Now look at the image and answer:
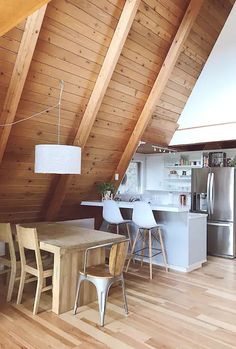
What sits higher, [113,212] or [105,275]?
[113,212]

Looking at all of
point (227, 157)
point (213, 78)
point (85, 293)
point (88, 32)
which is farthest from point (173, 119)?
point (85, 293)

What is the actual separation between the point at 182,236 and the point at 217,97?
260cm

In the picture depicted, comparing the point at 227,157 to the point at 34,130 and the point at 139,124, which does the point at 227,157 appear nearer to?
the point at 139,124

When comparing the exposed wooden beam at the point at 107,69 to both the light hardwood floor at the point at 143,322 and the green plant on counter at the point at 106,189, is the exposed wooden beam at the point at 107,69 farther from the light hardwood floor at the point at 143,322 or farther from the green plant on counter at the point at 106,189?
the light hardwood floor at the point at 143,322

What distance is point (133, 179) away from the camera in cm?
745

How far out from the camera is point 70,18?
3186 millimetres

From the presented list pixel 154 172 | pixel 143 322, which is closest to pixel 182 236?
pixel 143 322

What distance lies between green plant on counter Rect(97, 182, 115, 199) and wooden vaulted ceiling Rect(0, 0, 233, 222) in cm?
14

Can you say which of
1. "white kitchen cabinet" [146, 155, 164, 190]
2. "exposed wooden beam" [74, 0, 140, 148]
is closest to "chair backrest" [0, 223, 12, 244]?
"exposed wooden beam" [74, 0, 140, 148]

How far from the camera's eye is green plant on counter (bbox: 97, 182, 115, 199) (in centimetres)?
532

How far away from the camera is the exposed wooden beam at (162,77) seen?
3.98 metres

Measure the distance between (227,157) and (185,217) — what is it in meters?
2.14

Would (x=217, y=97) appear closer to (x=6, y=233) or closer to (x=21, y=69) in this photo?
(x=21, y=69)

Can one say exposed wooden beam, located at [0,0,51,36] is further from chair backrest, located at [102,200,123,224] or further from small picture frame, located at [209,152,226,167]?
small picture frame, located at [209,152,226,167]
